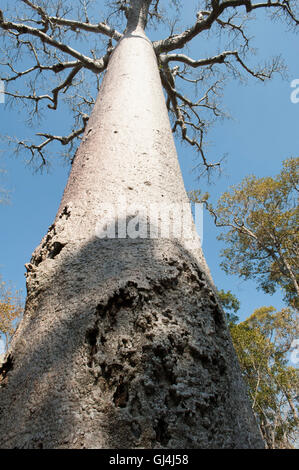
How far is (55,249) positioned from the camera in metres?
1.13

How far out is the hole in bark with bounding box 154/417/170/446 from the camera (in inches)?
25.1

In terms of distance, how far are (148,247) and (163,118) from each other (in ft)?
3.72

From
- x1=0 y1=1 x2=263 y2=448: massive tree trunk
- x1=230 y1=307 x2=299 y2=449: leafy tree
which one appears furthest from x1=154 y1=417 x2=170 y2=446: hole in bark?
x1=230 y1=307 x2=299 y2=449: leafy tree

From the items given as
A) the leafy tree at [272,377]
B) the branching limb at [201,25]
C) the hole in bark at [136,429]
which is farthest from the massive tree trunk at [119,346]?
the leafy tree at [272,377]

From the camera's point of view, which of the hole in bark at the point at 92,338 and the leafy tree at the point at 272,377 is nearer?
the hole in bark at the point at 92,338

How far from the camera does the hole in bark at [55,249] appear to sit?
1120mm

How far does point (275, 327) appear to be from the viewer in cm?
1255

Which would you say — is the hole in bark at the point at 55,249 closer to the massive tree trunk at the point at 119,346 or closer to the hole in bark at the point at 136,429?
the massive tree trunk at the point at 119,346

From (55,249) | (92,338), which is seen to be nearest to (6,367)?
(92,338)

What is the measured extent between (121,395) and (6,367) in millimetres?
401

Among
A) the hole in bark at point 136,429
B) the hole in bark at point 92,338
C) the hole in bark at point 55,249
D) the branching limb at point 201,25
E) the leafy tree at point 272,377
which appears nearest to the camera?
the hole in bark at point 136,429

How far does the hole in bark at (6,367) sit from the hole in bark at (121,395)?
36cm

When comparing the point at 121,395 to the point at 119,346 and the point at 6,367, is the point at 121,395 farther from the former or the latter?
the point at 6,367
